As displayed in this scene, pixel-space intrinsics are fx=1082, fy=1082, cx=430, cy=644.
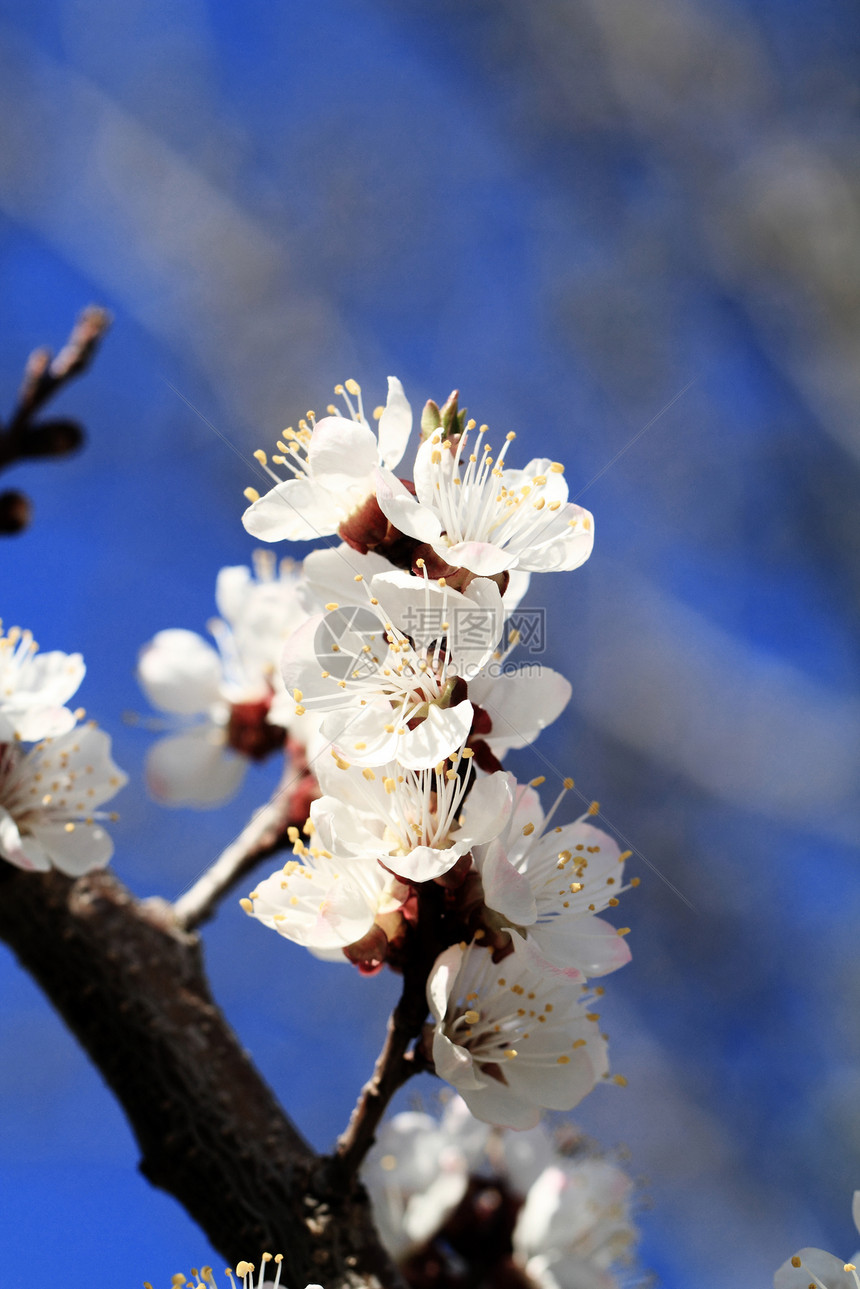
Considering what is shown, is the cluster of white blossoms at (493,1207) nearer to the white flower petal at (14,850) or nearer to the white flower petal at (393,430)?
the white flower petal at (14,850)

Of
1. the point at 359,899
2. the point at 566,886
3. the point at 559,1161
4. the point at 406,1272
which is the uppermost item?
the point at 566,886

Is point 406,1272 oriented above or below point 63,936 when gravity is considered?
below

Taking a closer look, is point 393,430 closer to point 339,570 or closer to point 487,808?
point 339,570

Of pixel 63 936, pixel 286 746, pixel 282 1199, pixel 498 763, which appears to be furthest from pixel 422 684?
pixel 286 746

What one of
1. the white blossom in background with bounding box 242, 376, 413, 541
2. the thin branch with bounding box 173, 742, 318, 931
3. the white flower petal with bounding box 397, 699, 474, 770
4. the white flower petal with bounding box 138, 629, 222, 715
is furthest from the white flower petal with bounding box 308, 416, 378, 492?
the white flower petal with bounding box 138, 629, 222, 715

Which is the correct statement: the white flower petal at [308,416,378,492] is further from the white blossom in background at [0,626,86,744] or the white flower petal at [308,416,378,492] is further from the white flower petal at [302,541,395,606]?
the white blossom in background at [0,626,86,744]

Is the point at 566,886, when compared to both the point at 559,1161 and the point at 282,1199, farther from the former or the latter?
the point at 559,1161

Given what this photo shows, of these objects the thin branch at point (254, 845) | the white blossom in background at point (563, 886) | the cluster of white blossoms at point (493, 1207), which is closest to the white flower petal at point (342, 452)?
the white blossom in background at point (563, 886)

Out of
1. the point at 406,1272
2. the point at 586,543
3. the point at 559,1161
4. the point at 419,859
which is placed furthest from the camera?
the point at 559,1161
